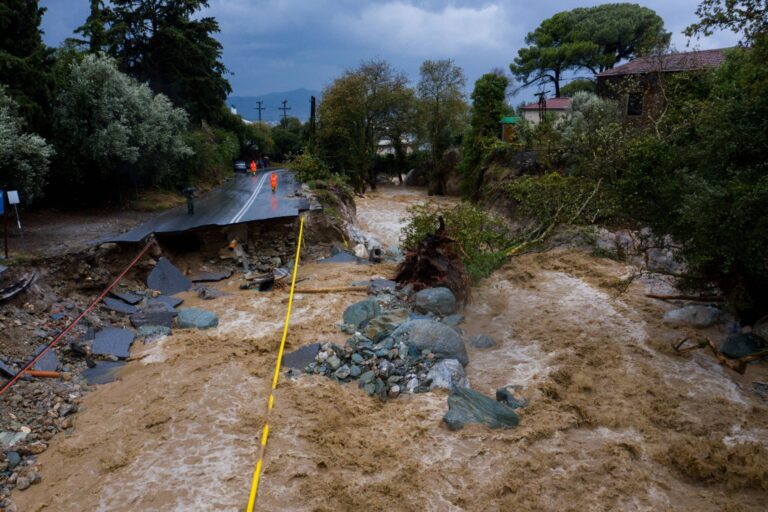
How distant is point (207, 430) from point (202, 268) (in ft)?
27.2

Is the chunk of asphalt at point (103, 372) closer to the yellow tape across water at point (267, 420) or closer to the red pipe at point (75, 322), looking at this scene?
the red pipe at point (75, 322)

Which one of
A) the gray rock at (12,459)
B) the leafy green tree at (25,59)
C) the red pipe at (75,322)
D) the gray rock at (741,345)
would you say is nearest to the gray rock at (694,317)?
the gray rock at (741,345)

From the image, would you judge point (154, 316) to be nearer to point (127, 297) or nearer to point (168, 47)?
point (127, 297)

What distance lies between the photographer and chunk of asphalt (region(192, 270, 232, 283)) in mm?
14195

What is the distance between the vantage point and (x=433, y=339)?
9555 mm

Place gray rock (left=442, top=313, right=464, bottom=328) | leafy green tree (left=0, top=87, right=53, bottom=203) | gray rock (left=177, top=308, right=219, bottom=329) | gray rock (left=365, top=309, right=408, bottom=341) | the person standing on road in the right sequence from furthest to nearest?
1. the person standing on road
2. leafy green tree (left=0, top=87, right=53, bottom=203)
3. gray rock (left=442, top=313, right=464, bottom=328)
4. gray rock (left=177, top=308, right=219, bottom=329)
5. gray rock (left=365, top=309, right=408, bottom=341)

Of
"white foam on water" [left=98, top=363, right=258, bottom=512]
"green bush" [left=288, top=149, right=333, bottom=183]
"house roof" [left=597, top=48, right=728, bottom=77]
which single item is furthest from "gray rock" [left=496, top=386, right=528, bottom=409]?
"green bush" [left=288, top=149, right=333, bottom=183]

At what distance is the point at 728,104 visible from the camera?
28.7 feet

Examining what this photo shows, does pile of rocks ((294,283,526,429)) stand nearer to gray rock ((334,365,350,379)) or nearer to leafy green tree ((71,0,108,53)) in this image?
gray rock ((334,365,350,379))

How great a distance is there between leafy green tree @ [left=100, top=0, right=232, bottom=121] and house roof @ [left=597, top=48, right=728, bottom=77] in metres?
23.4

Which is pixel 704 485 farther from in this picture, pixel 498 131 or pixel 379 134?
pixel 379 134

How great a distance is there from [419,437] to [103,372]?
6.08m

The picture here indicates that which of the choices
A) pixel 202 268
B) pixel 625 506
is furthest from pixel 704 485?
pixel 202 268

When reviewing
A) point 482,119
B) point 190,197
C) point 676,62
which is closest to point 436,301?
point 190,197
